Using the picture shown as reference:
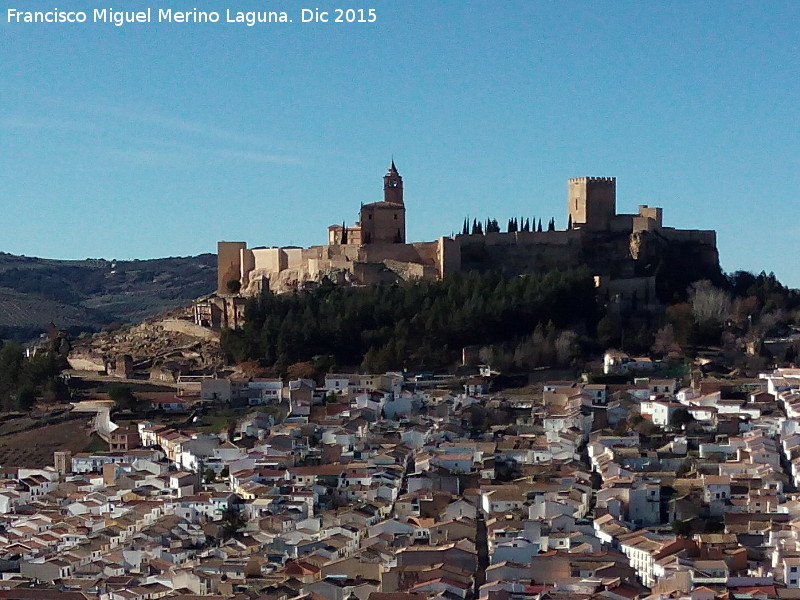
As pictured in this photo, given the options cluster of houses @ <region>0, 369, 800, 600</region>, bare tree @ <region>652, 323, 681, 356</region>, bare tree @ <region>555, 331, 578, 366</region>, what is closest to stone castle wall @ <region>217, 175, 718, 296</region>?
bare tree @ <region>652, 323, 681, 356</region>

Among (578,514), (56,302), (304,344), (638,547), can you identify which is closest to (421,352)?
(304,344)

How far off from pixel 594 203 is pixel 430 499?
59.9ft

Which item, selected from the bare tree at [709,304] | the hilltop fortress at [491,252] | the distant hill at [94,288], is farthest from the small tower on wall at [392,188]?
the distant hill at [94,288]

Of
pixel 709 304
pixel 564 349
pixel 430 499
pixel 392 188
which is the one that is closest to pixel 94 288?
pixel 392 188

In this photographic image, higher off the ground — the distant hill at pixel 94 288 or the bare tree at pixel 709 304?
the distant hill at pixel 94 288

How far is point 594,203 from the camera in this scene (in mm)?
44188

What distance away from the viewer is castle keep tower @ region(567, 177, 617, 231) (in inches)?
1736

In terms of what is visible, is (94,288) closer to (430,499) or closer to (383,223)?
(383,223)

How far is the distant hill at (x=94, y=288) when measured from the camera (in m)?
78.5

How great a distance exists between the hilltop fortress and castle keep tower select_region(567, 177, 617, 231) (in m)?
0.03

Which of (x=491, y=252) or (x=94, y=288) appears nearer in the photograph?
(x=491, y=252)

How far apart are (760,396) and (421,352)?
802cm

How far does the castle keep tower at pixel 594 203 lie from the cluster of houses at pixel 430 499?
898cm

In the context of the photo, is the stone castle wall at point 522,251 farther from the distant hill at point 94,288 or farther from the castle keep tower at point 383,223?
the distant hill at point 94,288
